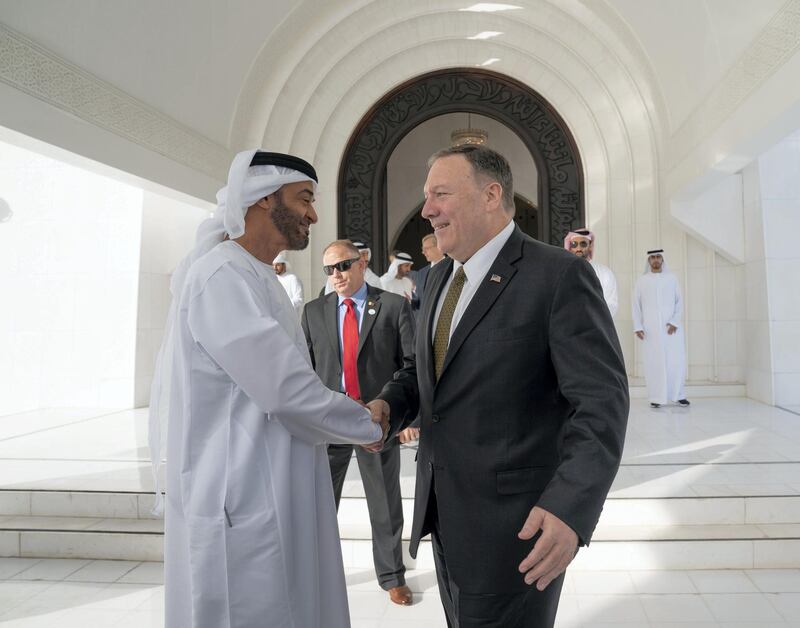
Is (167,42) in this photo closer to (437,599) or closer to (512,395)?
(437,599)

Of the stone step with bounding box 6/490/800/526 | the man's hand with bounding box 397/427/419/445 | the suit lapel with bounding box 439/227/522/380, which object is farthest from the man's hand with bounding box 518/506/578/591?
the stone step with bounding box 6/490/800/526

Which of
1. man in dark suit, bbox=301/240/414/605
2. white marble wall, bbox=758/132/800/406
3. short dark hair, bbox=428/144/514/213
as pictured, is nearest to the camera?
short dark hair, bbox=428/144/514/213

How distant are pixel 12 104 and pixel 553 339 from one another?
446 cm

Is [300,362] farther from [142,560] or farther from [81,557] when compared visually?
[81,557]

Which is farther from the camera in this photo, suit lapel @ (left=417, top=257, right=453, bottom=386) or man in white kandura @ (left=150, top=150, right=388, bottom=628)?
suit lapel @ (left=417, top=257, right=453, bottom=386)

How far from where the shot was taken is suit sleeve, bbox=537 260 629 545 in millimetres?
1293

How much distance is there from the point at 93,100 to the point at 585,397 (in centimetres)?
518

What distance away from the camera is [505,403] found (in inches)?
59.7

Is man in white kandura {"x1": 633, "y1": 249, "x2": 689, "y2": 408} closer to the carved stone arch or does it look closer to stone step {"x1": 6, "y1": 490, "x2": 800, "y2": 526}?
the carved stone arch

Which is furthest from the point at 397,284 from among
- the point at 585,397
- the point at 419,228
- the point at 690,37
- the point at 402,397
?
the point at 419,228

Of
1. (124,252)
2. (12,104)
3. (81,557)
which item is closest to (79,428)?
(124,252)

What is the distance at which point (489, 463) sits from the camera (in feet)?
4.98

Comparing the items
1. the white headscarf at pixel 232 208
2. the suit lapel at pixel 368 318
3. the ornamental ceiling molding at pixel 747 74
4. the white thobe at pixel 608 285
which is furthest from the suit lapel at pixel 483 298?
the white thobe at pixel 608 285

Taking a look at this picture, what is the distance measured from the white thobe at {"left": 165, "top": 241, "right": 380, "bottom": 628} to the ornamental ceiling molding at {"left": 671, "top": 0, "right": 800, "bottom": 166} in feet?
15.0
